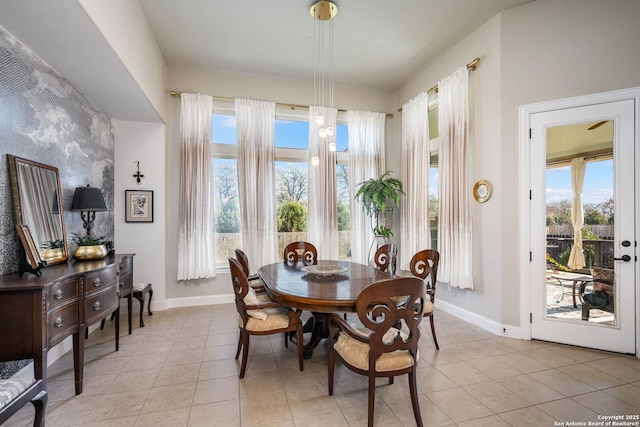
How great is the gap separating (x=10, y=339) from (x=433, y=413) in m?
2.75

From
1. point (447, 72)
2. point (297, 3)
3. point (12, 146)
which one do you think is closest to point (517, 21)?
point (447, 72)

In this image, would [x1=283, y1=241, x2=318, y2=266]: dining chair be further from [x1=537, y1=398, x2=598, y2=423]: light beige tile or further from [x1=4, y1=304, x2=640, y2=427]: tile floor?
[x1=537, y1=398, x2=598, y2=423]: light beige tile

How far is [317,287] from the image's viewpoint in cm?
233

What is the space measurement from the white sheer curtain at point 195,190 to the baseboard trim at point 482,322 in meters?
3.48

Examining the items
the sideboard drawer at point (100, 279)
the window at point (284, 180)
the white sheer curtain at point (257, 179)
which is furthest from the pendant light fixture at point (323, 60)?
the sideboard drawer at point (100, 279)

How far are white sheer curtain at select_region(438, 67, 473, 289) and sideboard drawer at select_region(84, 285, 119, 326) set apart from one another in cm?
381

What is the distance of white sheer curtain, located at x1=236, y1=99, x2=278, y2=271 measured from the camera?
14.2ft

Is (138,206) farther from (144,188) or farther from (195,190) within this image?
(195,190)

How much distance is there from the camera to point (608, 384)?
7.34 ft

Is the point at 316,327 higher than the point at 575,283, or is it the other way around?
the point at 575,283

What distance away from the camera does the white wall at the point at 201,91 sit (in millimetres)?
4219

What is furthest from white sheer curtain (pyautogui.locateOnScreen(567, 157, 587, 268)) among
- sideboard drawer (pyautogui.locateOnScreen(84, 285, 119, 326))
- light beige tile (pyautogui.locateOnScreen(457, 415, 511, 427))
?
sideboard drawer (pyautogui.locateOnScreen(84, 285, 119, 326))

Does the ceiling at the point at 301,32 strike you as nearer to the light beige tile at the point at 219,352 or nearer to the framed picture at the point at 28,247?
the framed picture at the point at 28,247

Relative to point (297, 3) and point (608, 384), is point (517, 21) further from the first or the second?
point (608, 384)
